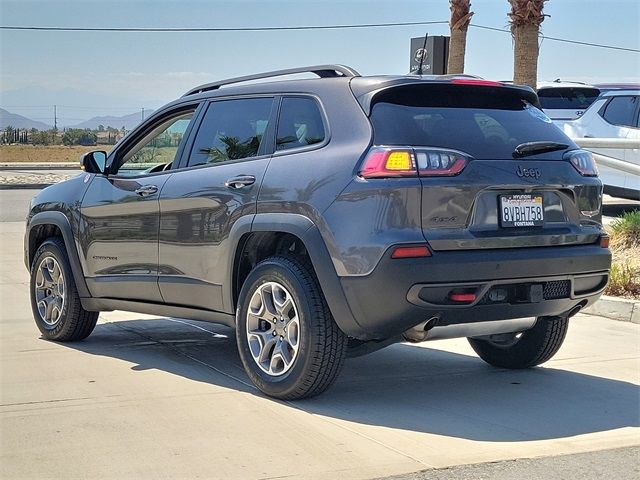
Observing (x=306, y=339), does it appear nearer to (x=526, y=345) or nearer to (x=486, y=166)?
(x=486, y=166)

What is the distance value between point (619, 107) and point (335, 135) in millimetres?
11431

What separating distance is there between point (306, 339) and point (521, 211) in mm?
1398

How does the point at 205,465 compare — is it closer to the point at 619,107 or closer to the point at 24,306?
the point at 24,306

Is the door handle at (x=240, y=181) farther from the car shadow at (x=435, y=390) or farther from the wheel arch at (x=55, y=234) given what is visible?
the wheel arch at (x=55, y=234)

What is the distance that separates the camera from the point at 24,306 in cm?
923

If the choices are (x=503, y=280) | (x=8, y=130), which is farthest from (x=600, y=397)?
(x=8, y=130)

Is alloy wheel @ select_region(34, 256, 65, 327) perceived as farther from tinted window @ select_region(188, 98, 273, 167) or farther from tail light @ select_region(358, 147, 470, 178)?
tail light @ select_region(358, 147, 470, 178)

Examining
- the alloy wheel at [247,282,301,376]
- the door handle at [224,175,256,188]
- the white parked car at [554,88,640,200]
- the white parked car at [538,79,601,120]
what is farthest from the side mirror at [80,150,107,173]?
the white parked car at [538,79,601,120]

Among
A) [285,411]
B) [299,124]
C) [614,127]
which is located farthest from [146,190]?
[614,127]

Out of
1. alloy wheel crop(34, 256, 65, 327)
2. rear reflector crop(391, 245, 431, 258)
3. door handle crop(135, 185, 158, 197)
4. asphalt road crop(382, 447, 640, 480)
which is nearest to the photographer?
asphalt road crop(382, 447, 640, 480)

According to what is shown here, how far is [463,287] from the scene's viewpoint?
5406 mm

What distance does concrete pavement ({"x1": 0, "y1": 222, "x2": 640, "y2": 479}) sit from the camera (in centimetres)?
481

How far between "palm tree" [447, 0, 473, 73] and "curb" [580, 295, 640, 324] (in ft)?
36.5

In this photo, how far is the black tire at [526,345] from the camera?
6621mm
